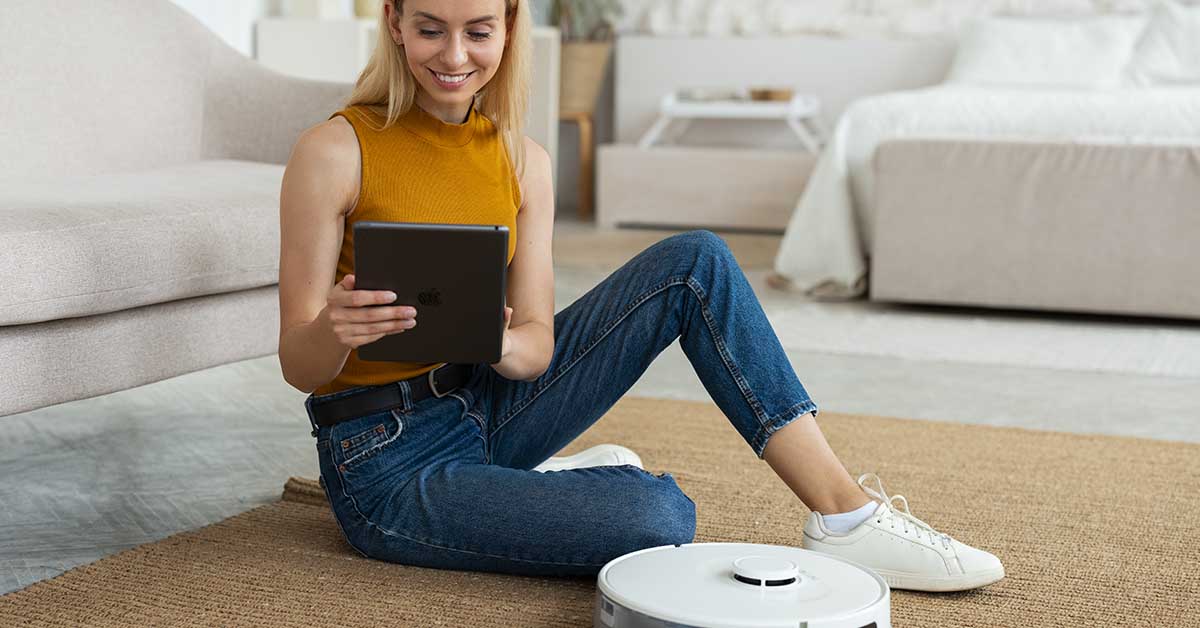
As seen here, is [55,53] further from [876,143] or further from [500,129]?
[876,143]

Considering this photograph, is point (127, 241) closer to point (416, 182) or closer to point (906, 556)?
point (416, 182)

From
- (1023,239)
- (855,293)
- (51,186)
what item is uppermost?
(51,186)

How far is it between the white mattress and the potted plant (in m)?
2.26

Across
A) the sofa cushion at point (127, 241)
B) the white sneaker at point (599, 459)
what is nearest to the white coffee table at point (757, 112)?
the sofa cushion at point (127, 241)

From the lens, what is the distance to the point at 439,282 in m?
1.27

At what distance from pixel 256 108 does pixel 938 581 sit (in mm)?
1662

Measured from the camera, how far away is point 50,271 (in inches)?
62.9

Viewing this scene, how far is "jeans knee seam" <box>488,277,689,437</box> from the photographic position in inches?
58.3

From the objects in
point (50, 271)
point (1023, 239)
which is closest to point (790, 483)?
point (50, 271)

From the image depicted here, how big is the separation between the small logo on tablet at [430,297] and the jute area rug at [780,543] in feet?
1.07

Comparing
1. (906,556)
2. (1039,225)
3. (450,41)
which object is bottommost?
(1039,225)

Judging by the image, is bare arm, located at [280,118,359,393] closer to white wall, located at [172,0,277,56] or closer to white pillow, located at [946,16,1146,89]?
white wall, located at [172,0,277,56]

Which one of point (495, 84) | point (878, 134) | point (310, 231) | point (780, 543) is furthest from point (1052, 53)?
point (310, 231)

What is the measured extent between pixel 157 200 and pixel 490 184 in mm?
628
